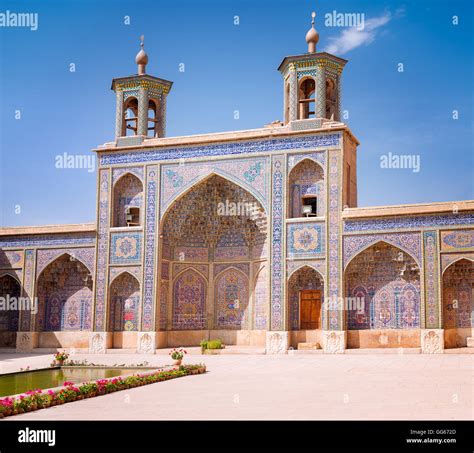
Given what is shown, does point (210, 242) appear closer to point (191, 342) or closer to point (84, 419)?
point (191, 342)

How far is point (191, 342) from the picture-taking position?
20375mm

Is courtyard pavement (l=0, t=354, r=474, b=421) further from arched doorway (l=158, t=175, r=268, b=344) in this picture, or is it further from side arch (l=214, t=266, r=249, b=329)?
arched doorway (l=158, t=175, r=268, b=344)

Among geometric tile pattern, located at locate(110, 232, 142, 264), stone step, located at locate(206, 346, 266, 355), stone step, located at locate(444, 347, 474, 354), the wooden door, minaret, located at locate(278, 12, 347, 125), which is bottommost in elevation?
stone step, located at locate(206, 346, 266, 355)

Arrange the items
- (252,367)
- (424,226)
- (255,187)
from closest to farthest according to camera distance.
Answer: (252,367), (424,226), (255,187)

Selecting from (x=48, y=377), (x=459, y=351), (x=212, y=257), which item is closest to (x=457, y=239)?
(x=459, y=351)

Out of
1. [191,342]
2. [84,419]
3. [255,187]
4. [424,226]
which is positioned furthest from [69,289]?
[84,419]

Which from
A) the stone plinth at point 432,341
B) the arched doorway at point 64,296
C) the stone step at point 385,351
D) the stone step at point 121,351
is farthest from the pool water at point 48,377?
the stone plinth at point 432,341

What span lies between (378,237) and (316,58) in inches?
212

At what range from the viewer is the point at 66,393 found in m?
8.61

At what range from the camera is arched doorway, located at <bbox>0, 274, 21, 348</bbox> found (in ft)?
70.9

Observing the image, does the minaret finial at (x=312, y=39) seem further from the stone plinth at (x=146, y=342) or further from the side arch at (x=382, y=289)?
the stone plinth at (x=146, y=342)

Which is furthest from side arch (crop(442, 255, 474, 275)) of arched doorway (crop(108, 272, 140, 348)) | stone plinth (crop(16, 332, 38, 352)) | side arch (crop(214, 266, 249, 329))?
stone plinth (crop(16, 332, 38, 352))

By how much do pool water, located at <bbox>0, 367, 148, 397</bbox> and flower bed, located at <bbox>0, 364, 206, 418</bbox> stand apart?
142cm

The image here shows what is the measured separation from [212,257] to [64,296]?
188 inches
